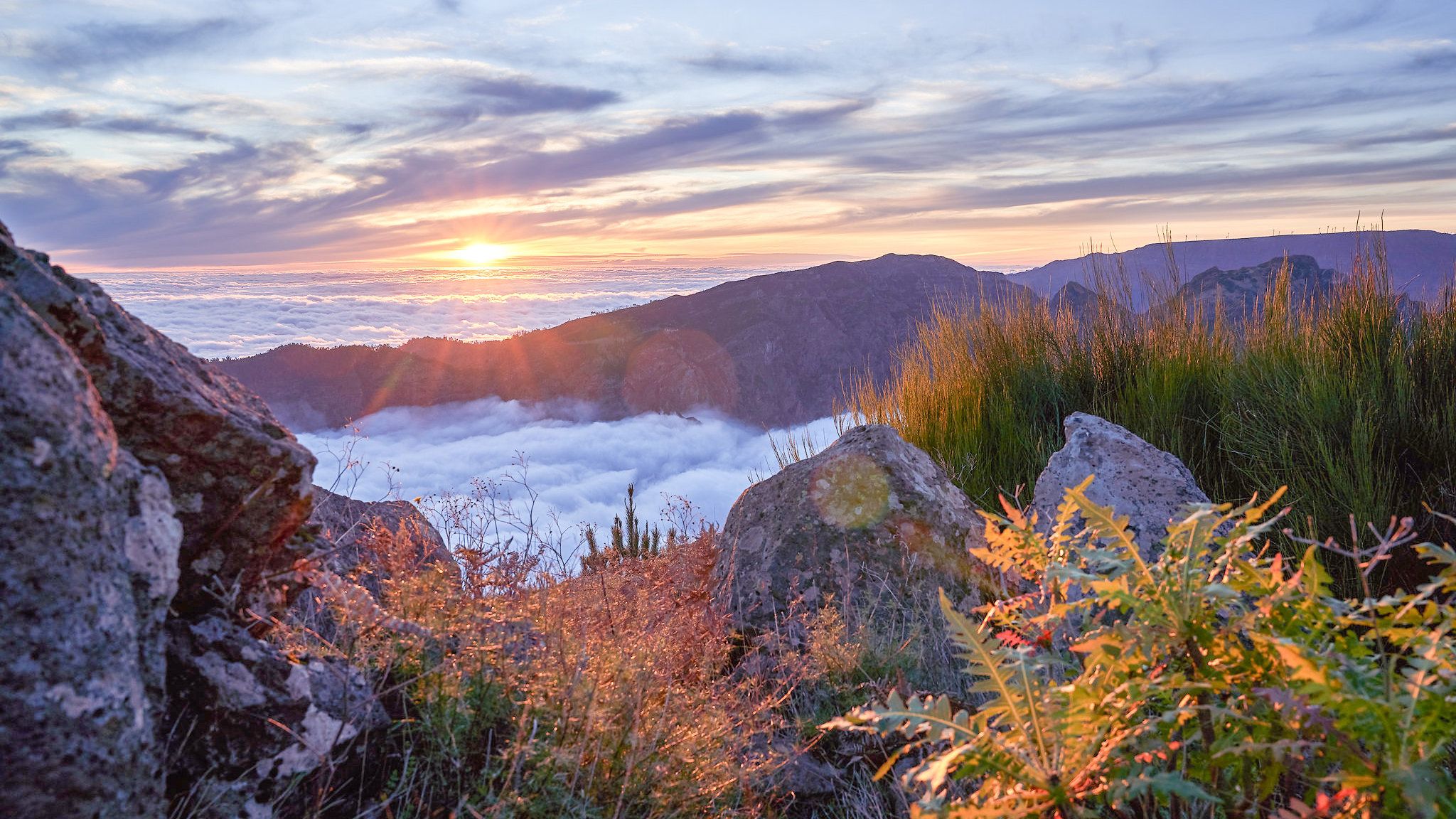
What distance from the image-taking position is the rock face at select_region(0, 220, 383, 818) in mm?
1302

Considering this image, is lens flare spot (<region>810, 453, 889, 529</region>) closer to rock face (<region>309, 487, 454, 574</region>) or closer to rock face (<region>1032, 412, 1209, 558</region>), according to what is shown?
rock face (<region>1032, 412, 1209, 558</region>)

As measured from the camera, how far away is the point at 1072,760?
1.23m

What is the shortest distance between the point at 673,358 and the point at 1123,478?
56917mm

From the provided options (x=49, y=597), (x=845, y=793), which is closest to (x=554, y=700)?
(x=845, y=793)

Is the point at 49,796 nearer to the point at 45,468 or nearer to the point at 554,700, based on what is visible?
the point at 45,468

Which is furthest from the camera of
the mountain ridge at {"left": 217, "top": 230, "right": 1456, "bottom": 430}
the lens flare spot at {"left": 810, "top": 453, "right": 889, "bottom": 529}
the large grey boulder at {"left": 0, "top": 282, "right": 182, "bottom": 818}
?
the mountain ridge at {"left": 217, "top": 230, "right": 1456, "bottom": 430}

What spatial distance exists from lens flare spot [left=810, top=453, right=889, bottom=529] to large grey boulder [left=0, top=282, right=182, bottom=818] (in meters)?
3.57

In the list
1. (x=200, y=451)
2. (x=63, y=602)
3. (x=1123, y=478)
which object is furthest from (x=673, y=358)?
(x=63, y=602)

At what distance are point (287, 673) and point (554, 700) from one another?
67 cm

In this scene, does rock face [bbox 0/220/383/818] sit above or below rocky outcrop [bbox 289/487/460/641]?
above

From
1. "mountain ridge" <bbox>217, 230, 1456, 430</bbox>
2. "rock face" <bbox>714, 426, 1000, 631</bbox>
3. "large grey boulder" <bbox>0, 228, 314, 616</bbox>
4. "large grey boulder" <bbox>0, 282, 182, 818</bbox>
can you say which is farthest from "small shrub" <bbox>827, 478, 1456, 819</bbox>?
"mountain ridge" <bbox>217, 230, 1456, 430</bbox>

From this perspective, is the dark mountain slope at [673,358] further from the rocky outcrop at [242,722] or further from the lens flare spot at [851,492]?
the rocky outcrop at [242,722]

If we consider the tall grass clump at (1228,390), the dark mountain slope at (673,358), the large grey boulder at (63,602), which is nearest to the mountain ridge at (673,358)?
the dark mountain slope at (673,358)

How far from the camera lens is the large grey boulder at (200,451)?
1900 mm
